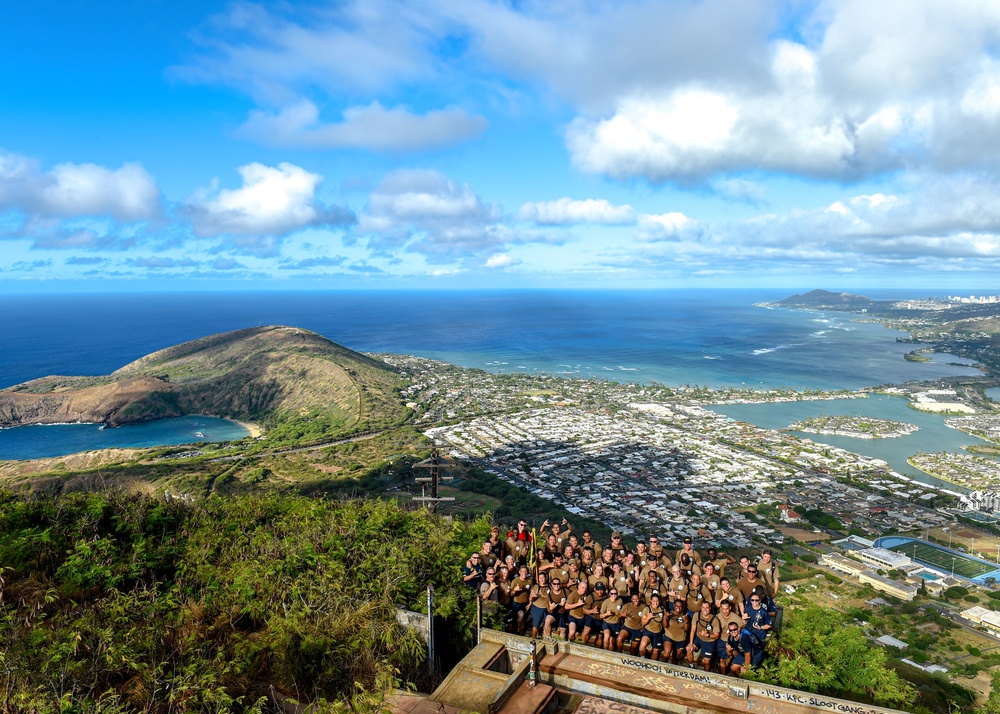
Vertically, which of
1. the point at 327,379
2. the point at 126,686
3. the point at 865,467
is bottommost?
the point at 865,467

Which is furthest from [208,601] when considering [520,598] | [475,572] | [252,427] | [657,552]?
[252,427]

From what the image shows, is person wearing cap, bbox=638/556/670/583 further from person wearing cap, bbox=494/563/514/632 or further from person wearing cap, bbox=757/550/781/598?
person wearing cap, bbox=494/563/514/632

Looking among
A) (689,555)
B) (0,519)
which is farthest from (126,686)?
(689,555)

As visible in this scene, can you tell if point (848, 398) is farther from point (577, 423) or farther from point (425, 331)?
point (425, 331)

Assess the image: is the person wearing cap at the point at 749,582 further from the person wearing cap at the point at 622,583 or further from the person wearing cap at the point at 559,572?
the person wearing cap at the point at 559,572

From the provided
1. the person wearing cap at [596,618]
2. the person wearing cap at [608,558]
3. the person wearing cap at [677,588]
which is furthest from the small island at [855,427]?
the person wearing cap at [596,618]

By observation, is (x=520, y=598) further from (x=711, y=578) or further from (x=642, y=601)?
(x=711, y=578)
